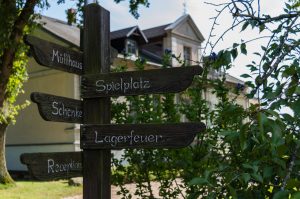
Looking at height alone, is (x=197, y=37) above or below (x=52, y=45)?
above

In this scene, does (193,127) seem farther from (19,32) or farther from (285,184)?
(19,32)

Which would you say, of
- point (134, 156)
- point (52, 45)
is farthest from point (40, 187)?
point (52, 45)

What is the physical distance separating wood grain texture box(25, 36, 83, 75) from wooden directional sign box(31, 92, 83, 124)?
236 mm

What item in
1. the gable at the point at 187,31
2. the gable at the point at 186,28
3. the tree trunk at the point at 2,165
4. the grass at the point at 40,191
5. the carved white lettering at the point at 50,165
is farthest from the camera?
the gable at the point at 187,31

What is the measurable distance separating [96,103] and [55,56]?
45cm

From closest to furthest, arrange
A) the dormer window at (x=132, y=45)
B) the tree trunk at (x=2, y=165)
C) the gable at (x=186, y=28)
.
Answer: the tree trunk at (x=2, y=165), the dormer window at (x=132, y=45), the gable at (x=186, y=28)

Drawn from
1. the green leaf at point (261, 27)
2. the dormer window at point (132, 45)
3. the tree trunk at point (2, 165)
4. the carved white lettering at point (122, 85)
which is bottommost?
the tree trunk at point (2, 165)

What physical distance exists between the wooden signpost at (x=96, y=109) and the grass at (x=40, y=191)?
29.1 ft

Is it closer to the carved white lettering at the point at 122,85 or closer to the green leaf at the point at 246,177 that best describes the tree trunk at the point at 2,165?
the carved white lettering at the point at 122,85

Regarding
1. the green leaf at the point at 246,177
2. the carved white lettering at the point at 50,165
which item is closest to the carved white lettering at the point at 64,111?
the carved white lettering at the point at 50,165

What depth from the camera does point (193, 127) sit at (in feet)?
10.1

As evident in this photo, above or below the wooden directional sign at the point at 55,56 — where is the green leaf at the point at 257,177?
below

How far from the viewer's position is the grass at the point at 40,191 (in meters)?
12.0

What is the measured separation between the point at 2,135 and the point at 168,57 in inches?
409
